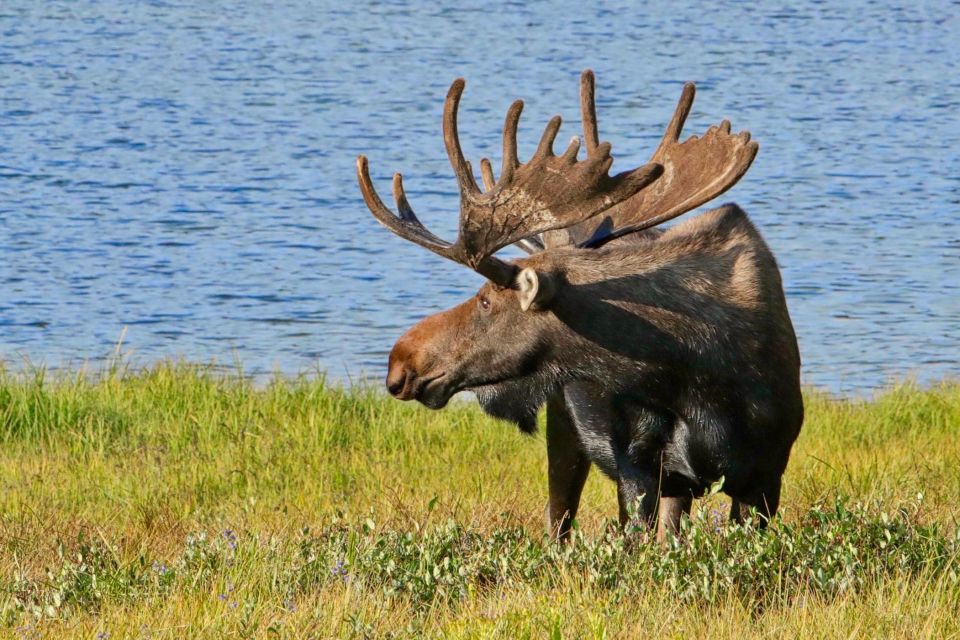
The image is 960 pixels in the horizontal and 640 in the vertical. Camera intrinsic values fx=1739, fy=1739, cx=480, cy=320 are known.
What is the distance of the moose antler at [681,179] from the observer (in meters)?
6.30

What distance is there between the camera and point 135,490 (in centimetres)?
750

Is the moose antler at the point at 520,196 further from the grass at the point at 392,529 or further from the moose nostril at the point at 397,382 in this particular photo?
the grass at the point at 392,529

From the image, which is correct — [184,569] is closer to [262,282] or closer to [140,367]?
[140,367]

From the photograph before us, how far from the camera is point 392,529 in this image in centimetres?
649

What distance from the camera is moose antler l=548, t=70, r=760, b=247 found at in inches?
248

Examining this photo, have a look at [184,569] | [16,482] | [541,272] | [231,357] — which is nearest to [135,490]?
[16,482]

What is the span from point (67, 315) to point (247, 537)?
20.5ft

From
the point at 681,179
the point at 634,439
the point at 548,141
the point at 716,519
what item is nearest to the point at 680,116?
the point at 681,179

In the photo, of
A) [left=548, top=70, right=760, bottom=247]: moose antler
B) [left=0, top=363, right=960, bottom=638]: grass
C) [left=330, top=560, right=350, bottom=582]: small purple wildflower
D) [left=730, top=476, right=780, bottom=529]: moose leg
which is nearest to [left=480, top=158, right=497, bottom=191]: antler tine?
[left=548, top=70, right=760, bottom=247]: moose antler

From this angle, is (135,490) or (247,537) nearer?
(247,537)

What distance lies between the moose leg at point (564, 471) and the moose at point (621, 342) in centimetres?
50

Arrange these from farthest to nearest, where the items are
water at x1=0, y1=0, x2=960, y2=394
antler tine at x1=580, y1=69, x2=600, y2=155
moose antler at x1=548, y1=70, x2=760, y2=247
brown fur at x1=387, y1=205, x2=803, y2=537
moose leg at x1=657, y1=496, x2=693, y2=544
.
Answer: water at x1=0, y1=0, x2=960, y2=394
antler tine at x1=580, y1=69, x2=600, y2=155
moose leg at x1=657, y1=496, x2=693, y2=544
moose antler at x1=548, y1=70, x2=760, y2=247
brown fur at x1=387, y1=205, x2=803, y2=537

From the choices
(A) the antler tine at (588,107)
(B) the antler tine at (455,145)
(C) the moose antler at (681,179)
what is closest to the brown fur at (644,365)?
(C) the moose antler at (681,179)

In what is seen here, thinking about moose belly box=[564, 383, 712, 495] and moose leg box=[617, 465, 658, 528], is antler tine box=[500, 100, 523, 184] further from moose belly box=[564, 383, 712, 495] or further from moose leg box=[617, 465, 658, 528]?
moose leg box=[617, 465, 658, 528]
